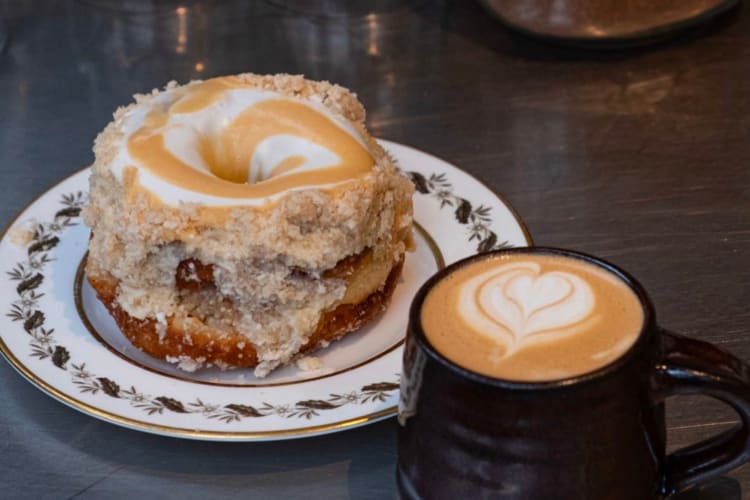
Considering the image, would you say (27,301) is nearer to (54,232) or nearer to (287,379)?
(54,232)

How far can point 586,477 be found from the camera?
0.70 m

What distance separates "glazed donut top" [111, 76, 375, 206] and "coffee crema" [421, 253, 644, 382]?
281 mm

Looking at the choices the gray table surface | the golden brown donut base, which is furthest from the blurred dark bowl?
the golden brown donut base

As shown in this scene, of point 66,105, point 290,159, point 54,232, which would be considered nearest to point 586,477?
point 290,159

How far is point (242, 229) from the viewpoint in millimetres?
975

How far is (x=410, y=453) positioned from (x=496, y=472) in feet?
0.28

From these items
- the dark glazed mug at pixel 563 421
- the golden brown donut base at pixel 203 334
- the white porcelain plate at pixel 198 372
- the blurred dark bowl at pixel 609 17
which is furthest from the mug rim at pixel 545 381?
the blurred dark bowl at pixel 609 17

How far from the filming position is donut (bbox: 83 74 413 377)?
38.8 inches

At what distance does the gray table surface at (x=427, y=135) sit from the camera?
96 cm

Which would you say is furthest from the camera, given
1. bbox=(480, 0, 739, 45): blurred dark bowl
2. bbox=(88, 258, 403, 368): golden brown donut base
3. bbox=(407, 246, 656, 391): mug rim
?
bbox=(480, 0, 739, 45): blurred dark bowl

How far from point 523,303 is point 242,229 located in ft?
1.08

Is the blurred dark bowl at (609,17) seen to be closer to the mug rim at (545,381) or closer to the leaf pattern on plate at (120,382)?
the leaf pattern on plate at (120,382)

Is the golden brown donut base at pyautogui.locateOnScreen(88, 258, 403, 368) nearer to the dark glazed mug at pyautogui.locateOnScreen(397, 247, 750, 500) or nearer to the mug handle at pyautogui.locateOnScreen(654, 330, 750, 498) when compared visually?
the dark glazed mug at pyautogui.locateOnScreen(397, 247, 750, 500)

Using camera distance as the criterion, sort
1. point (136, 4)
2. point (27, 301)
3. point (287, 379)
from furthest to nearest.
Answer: point (136, 4) < point (27, 301) < point (287, 379)
